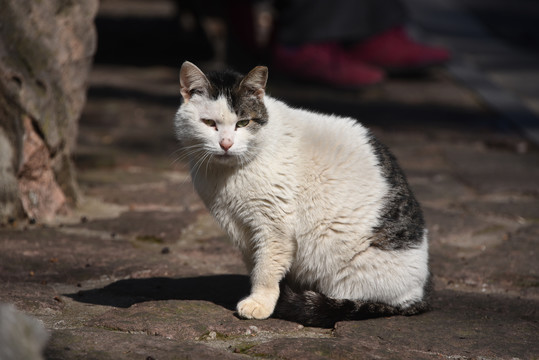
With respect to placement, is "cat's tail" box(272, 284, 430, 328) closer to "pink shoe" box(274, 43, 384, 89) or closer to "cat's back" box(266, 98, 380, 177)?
"cat's back" box(266, 98, 380, 177)

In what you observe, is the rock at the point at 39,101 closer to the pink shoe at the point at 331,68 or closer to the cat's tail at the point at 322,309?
the cat's tail at the point at 322,309

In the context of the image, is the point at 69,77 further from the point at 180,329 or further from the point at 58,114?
the point at 180,329

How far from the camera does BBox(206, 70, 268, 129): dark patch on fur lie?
3.14 meters

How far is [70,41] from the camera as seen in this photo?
4688 millimetres

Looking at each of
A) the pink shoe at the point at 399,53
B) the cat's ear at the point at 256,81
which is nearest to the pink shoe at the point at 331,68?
the pink shoe at the point at 399,53

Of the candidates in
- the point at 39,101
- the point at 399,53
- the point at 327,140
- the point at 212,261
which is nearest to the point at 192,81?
the point at 327,140

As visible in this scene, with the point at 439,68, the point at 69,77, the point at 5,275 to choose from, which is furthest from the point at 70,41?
the point at 439,68

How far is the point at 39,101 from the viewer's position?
4262mm

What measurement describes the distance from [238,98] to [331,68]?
5.72 meters

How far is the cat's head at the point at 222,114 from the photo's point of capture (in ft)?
10.2

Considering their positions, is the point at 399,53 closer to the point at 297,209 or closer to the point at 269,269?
the point at 297,209

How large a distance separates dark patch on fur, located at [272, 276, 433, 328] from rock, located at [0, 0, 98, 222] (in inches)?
74.6

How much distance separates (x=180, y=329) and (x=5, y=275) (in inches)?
44.2

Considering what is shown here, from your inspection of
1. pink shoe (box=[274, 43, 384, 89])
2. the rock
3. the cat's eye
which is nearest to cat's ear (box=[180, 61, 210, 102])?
the cat's eye
